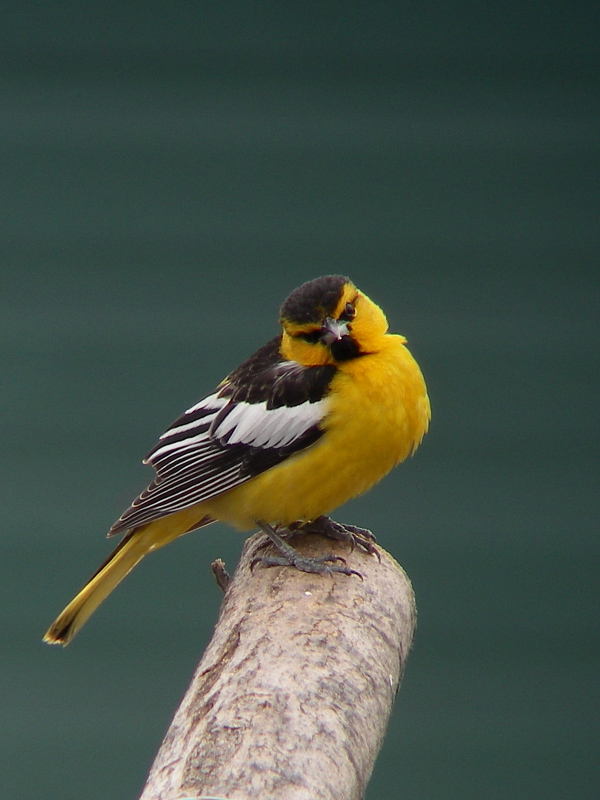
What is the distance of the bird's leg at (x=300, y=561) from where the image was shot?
2.70 meters

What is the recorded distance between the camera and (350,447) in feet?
9.69

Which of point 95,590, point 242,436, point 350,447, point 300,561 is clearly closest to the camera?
point 300,561

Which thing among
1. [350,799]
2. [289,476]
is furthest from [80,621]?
[350,799]

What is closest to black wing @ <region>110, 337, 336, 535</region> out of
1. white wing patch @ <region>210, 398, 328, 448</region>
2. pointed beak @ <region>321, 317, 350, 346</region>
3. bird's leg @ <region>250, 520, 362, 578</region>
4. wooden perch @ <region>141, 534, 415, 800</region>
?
white wing patch @ <region>210, 398, 328, 448</region>

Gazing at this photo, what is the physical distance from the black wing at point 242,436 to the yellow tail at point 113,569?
15 centimetres

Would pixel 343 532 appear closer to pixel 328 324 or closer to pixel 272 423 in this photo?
pixel 272 423

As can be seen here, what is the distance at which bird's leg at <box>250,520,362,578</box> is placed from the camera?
2.70 metres

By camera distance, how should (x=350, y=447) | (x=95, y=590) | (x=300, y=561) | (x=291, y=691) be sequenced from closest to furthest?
(x=291, y=691)
(x=300, y=561)
(x=350, y=447)
(x=95, y=590)

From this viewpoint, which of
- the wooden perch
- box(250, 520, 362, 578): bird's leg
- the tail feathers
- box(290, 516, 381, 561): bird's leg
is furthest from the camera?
the tail feathers

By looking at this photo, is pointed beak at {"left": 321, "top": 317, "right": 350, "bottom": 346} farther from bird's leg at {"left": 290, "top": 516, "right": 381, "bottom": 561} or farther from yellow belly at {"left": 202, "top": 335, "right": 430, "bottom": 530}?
bird's leg at {"left": 290, "top": 516, "right": 381, "bottom": 561}

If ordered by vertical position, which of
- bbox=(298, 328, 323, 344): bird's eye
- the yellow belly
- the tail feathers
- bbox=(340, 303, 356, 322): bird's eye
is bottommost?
the tail feathers

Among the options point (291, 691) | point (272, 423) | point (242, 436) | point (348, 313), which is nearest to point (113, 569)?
point (242, 436)

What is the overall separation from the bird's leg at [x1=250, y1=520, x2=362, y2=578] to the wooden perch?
1.1 inches

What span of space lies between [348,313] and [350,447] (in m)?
0.42
